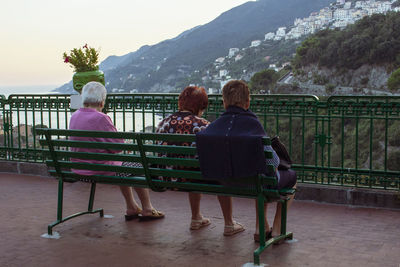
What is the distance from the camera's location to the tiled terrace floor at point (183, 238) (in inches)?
158

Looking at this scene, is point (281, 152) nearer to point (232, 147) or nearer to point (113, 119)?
point (232, 147)

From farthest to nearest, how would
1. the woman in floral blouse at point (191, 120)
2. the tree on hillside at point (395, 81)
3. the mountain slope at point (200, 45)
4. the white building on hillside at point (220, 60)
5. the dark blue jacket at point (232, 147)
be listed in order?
1. the mountain slope at point (200, 45)
2. the white building on hillside at point (220, 60)
3. the tree on hillside at point (395, 81)
4. the woman in floral blouse at point (191, 120)
5. the dark blue jacket at point (232, 147)

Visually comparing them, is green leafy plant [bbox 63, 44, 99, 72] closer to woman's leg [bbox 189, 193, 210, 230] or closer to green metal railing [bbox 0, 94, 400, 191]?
green metal railing [bbox 0, 94, 400, 191]

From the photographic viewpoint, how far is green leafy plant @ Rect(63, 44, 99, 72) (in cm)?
798

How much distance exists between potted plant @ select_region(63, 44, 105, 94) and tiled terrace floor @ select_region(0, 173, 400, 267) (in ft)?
7.52

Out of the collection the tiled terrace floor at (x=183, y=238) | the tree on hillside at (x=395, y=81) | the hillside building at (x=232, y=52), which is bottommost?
the tiled terrace floor at (x=183, y=238)

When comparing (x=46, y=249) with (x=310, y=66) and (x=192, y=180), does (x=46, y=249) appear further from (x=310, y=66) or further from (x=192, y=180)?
(x=310, y=66)

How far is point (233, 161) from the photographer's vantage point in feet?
12.7

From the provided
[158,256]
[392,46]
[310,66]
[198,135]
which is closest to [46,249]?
[158,256]

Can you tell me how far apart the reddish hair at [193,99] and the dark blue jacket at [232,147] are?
582mm

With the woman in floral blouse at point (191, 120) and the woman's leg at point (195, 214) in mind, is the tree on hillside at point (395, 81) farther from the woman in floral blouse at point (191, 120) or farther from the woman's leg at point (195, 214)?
the woman in floral blouse at point (191, 120)

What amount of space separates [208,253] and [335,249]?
3.50 ft

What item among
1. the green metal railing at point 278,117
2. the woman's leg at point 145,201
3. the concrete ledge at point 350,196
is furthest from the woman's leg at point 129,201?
the concrete ledge at point 350,196

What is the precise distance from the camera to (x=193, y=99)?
4617mm
